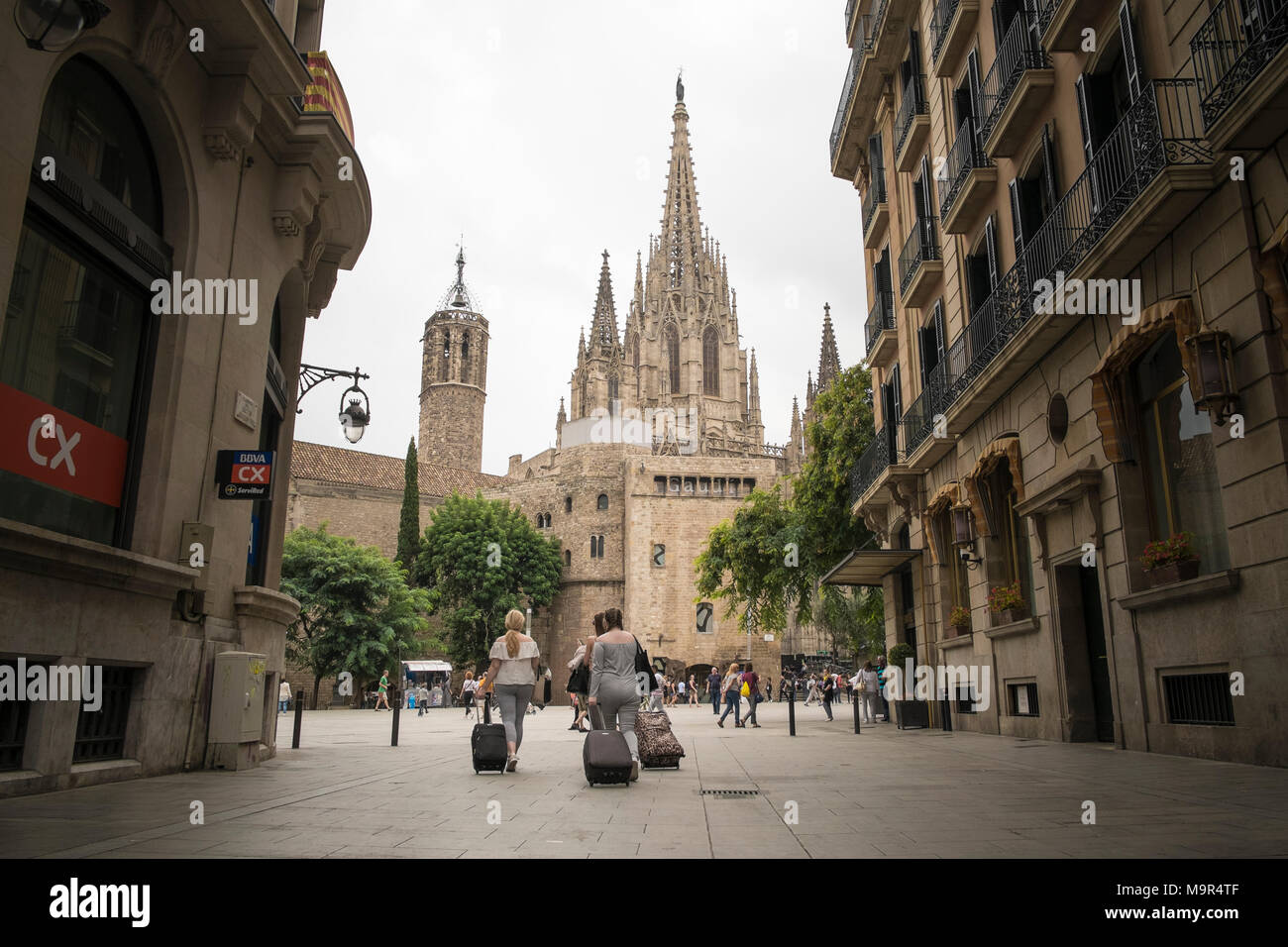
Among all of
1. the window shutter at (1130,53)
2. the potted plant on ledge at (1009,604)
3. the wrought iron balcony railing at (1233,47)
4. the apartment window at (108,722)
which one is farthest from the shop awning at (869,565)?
the apartment window at (108,722)

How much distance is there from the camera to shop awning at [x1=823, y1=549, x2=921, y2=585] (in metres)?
19.1

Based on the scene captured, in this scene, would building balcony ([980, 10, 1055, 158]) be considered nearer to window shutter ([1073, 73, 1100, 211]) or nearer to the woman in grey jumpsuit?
window shutter ([1073, 73, 1100, 211])

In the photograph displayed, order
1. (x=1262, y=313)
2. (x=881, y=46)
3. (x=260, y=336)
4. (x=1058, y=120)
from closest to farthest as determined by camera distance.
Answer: (x=1262, y=313), (x=260, y=336), (x=1058, y=120), (x=881, y=46)

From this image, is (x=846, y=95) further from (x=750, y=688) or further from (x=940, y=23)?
(x=750, y=688)

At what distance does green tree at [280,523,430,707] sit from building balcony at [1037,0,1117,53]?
38454 millimetres

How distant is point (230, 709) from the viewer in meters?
9.58

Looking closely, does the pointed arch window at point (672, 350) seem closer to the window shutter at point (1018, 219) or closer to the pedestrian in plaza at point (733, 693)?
the pedestrian in plaza at point (733, 693)
